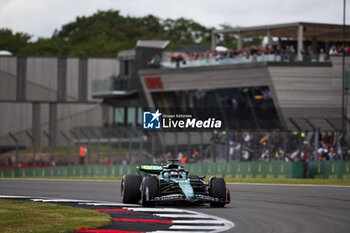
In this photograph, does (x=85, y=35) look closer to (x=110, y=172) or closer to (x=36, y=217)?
(x=110, y=172)

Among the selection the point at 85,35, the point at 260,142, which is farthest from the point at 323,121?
the point at 85,35

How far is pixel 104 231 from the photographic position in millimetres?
11906

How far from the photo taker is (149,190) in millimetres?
16188

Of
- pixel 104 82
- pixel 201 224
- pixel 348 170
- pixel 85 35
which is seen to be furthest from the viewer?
pixel 85 35

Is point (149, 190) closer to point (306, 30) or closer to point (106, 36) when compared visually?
point (306, 30)

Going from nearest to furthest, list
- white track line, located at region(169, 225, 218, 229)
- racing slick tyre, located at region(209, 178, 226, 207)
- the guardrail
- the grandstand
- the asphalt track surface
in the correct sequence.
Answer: white track line, located at region(169, 225, 218, 229)
the asphalt track surface
racing slick tyre, located at region(209, 178, 226, 207)
the guardrail
the grandstand

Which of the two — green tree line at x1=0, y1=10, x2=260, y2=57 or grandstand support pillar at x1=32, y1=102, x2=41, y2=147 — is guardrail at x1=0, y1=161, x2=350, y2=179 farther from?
green tree line at x1=0, y1=10, x2=260, y2=57

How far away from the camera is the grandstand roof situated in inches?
1735

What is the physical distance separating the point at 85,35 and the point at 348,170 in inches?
3139

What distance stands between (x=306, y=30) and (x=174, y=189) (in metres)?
30.6

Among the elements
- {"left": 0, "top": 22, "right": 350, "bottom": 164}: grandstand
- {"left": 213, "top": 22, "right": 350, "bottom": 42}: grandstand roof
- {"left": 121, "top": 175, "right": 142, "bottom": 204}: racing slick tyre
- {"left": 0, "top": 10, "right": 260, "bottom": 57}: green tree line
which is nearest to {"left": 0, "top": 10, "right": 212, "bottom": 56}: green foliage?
{"left": 0, "top": 10, "right": 260, "bottom": 57}: green tree line

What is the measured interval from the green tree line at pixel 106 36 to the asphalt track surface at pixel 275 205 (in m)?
69.1

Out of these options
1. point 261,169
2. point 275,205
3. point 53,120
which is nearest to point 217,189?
point 275,205

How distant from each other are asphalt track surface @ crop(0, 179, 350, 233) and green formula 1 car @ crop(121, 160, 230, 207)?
29cm
